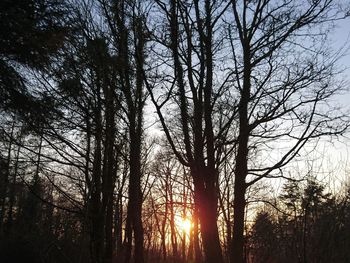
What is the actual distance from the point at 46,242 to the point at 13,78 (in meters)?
7.58

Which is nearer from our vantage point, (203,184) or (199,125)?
(203,184)

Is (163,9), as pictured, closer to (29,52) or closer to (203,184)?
(29,52)

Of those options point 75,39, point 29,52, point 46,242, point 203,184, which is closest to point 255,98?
point 203,184

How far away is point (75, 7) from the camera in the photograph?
9.47 m

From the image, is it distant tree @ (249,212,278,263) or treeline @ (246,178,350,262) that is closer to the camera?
treeline @ (246,178,350,262)

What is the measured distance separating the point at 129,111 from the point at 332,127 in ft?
16.9

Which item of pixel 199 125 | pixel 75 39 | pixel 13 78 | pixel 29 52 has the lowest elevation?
pixel 199 125

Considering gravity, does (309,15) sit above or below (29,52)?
above

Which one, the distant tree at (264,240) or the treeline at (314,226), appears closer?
the treeline at (314,226)

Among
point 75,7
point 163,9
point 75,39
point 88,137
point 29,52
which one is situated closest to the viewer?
point 29,52

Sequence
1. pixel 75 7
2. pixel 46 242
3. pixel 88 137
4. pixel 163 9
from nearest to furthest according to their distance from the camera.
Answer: pixel 163 9 → pixel 75 7 → pixel 88 137 → pixel 46 242

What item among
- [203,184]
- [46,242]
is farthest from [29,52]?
[46,242]

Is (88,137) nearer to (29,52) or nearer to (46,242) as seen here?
(29,52)

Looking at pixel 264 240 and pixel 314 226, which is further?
pixel 264 240
